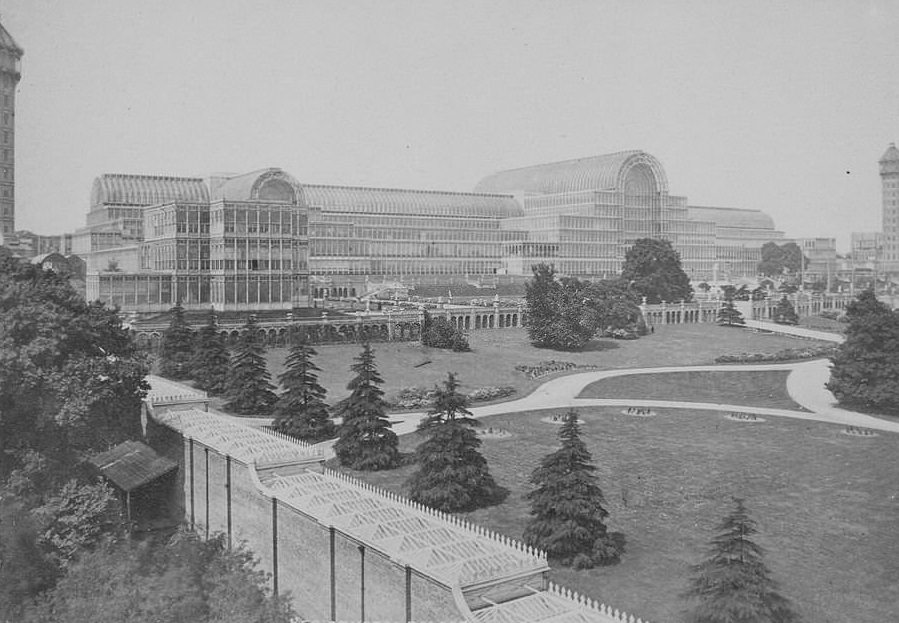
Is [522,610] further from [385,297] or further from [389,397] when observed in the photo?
[385,297]

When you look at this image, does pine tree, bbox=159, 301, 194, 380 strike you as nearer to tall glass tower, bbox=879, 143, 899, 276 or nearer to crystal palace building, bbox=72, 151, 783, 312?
crystal palace building, bbox=72, 151, 783, 312

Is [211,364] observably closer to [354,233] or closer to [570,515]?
[570,515]

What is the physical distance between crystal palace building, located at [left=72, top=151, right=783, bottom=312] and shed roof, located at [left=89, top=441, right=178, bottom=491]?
154ft

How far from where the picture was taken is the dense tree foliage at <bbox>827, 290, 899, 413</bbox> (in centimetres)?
5909

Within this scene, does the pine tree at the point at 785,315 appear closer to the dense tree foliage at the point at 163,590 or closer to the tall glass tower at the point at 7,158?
the tall glass tower at the point at 7,158

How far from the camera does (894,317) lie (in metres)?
61.3

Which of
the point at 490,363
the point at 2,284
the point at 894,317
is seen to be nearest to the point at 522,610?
the point at 2,284

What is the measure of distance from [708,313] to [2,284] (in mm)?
106313

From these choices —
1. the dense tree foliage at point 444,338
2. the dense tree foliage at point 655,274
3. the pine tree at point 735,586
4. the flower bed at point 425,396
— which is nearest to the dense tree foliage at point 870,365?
the flower bed at point 425,396

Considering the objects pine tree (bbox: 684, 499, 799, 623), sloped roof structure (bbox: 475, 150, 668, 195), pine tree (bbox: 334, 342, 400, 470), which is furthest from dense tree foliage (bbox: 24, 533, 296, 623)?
sloped roof structure (bbox: 475, 150, 668, 195)

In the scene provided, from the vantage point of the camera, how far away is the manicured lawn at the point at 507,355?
72125 mm

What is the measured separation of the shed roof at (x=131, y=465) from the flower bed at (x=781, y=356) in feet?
206

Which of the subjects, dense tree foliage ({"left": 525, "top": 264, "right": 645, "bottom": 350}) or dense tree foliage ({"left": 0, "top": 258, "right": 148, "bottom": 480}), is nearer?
dense tree foliage ({"left": 0, "top": 258, "right": 148, "bottom": 480})

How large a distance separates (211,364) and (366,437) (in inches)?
885
